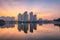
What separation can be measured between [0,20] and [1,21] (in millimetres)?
1503

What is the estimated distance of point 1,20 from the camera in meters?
82.6

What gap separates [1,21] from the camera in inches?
3250

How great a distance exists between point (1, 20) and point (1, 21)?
0.54 m

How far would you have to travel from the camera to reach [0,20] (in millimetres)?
81188

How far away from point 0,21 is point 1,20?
6.99ft

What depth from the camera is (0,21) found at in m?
80.5

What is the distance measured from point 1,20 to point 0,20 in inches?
55.2

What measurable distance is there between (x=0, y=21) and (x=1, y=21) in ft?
6.78

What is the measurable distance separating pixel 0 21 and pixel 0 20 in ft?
2.86
